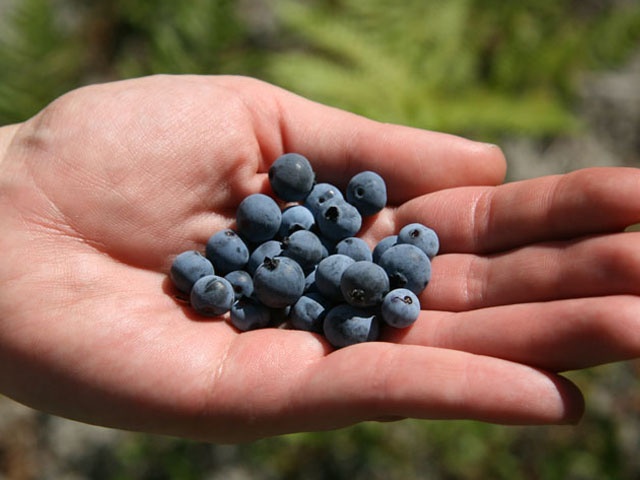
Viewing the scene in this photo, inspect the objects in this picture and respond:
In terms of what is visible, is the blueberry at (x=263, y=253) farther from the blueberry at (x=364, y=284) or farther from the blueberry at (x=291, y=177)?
→ the blueberry at (x=364, y=284)

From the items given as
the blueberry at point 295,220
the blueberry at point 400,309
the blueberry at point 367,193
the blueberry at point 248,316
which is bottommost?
the blueberry at point 248,316

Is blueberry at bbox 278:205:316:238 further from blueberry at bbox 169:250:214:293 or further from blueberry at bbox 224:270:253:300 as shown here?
blueberry at bbox 169:250:214:293

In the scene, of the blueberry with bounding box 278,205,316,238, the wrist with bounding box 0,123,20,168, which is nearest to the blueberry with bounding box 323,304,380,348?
the blueberry with bounding box 278,205,316,238

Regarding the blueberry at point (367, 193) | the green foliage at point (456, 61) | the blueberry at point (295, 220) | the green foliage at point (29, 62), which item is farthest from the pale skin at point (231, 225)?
the green foliage at point (29, 62)

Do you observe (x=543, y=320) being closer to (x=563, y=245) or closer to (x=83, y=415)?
(x=563, y=245)

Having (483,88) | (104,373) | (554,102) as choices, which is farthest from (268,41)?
(104,373)
